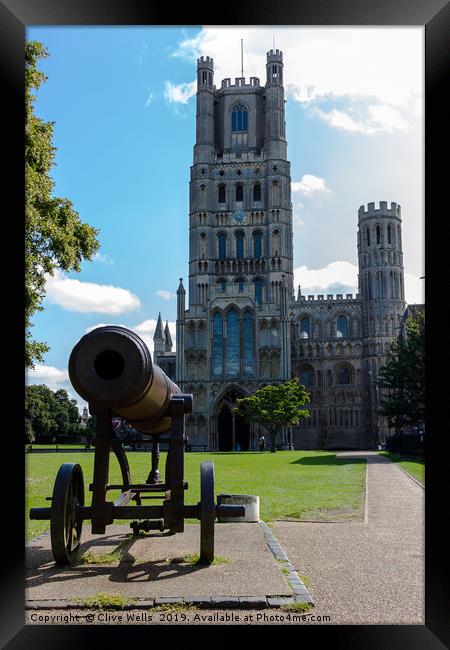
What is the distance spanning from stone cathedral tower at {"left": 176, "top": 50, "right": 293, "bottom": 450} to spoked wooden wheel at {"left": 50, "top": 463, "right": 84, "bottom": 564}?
53.3m

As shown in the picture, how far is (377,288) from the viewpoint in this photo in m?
68.8

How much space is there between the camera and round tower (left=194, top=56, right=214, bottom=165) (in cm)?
6970

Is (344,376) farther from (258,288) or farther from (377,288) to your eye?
(258,288)

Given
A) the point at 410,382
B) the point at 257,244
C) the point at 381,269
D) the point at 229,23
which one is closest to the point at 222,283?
the point at 257,244

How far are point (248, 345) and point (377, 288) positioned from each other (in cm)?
1552

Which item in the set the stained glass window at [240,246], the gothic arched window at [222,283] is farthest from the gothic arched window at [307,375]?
the stained glass window at [240,246]

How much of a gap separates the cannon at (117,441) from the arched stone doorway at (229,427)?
53.9 m

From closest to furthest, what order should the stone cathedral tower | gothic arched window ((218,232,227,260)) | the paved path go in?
the paved path, the stone cathedral tower, gothic arched window ((218,232,227,260))

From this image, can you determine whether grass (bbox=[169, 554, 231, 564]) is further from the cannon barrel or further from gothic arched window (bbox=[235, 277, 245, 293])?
gothic arched window (bbox=[235, 277, 245, 293])

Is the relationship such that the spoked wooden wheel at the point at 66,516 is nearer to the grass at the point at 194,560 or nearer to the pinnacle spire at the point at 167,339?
the grass at the point at 194,560

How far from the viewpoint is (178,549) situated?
28.5ft

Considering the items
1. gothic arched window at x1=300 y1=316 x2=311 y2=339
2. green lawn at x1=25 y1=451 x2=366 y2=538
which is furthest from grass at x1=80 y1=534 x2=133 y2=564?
gothic arched window at x1=300 y1=316 x2=311 y2=339

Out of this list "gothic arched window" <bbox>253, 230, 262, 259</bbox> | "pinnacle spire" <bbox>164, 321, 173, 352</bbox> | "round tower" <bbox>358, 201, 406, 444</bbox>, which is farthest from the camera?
"pinnacle spire" <bbox>164, 321, 173, 352</bbox>

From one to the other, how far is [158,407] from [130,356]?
125 cm
